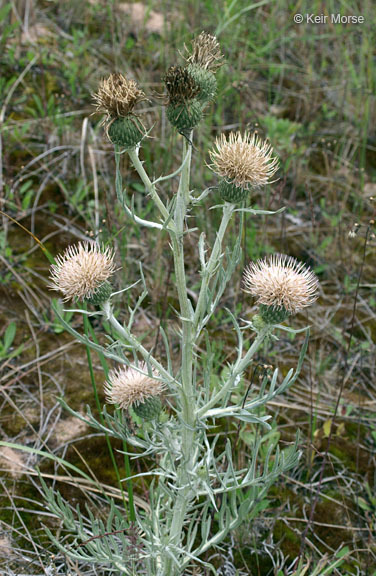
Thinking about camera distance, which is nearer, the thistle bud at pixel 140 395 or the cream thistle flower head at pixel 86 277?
the cream thistle flower head at pixel 86 277

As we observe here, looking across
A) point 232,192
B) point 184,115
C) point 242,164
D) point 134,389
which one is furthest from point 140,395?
point 184,115

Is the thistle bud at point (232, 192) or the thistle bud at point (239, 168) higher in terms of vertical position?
the thistle bud at point (239, 168)

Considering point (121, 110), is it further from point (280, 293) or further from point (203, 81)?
point (280, 293)

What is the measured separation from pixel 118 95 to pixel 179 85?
0.68 ft

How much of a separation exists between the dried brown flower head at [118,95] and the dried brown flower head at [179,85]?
120mm

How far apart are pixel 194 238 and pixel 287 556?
2240 mm

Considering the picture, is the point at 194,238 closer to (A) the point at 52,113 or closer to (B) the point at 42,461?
(A) the point at 52,113

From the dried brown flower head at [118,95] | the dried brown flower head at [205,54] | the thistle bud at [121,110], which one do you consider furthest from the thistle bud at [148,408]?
the dried brown flower head at [205,54]

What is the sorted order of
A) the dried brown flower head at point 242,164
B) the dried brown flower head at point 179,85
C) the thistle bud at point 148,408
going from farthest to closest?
the thistle bud at point 148,408
the dried brown flower head at point 242,164
the dried brown flower head at point 179,85

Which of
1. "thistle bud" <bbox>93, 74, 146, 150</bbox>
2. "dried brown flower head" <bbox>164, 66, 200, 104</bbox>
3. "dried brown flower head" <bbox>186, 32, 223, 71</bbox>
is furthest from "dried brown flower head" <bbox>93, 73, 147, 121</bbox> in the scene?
"dried brown flower head" <bbox>186, 32, 223, 71</bbox>

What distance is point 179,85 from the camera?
1.82 metres

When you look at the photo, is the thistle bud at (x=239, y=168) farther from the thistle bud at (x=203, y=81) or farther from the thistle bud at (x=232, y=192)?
the thistle bud at (x=203, y=81)

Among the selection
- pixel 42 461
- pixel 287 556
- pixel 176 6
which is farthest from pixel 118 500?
pixel 176 6

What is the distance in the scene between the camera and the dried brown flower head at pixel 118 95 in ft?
6.06
